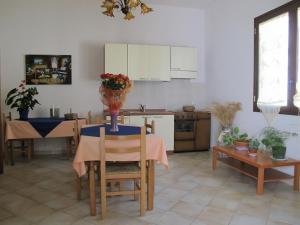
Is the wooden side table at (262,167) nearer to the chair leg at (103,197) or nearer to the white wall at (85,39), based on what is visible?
the chair leg at (103,197)

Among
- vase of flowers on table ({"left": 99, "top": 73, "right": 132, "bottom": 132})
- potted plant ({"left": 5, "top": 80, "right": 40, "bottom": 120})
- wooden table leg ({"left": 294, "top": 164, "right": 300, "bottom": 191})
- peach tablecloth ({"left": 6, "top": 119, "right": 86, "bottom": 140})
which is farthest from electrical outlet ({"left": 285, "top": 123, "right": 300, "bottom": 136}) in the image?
potted plant ({"left": 5, "top": 80, "right": 40, "bottom": 120})

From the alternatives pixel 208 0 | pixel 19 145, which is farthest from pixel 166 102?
pixel 19 145

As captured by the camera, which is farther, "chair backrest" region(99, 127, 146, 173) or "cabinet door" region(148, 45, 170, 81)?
"cabinet door" region(148, 45, 170, 81)

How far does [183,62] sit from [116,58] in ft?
4.56

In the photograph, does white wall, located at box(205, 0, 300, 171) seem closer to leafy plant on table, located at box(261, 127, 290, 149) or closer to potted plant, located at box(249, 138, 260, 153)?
leafy plant on table, located at box(261, 127, 290, 149)

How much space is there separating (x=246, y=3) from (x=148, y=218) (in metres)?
3.81

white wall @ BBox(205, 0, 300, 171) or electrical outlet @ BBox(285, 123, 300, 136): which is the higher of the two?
white wall @ BBox(205, 0, 300, 171)

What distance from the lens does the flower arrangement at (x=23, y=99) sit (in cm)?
470

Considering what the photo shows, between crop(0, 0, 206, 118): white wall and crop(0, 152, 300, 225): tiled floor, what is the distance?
5.98 ft

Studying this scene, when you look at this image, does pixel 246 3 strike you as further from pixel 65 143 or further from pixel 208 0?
pixel 65 143

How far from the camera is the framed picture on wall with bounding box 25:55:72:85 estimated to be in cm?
512

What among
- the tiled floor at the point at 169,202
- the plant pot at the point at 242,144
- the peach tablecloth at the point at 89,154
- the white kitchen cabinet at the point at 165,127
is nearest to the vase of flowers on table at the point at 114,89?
the peach tablecloth at the point at 89,154

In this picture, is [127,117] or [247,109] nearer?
[247,109]

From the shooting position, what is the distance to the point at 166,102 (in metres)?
5.84
